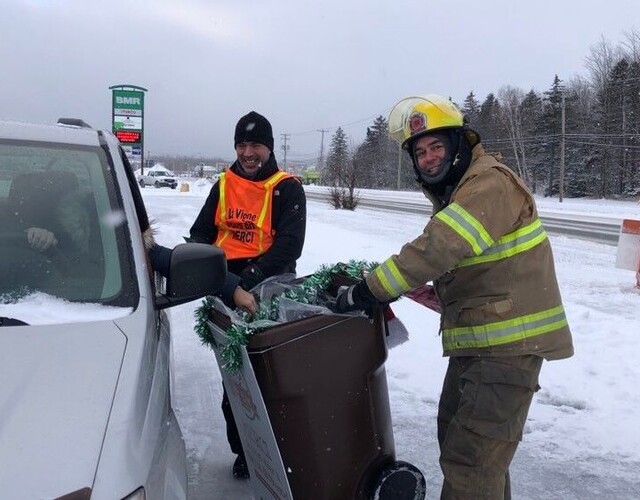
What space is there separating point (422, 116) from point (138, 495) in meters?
1.57

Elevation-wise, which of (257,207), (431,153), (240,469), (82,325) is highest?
(431,153)

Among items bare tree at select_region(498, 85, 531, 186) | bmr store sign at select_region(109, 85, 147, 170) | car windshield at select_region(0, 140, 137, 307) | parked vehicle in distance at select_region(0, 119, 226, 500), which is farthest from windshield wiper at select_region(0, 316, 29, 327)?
bare tree at select_region(498, 85, 531, 186)

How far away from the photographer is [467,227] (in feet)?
6.41

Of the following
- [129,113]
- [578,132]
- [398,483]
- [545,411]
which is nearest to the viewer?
[398,483]

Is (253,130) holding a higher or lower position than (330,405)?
higher

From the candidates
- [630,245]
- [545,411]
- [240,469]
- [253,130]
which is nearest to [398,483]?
[240,469]

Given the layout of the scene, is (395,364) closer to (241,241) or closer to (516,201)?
(241,241)

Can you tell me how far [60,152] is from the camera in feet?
7.97

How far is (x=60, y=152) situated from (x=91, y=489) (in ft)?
5.18

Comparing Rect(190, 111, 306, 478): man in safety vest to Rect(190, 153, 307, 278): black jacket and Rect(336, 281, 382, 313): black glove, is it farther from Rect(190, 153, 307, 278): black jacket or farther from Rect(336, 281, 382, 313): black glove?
Rect(336, 281, 382, 313): black glove

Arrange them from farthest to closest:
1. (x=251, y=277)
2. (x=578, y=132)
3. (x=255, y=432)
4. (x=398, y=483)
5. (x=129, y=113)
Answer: (x=578, y=132) → (x=129, y=113) → (x=251, y=277) → (x=255, y=432) → (x=398, y=483)

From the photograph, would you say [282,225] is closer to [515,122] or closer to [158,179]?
[158,179]

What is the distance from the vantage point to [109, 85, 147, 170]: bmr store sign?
101ft

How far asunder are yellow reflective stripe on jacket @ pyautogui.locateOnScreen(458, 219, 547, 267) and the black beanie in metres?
1.37
